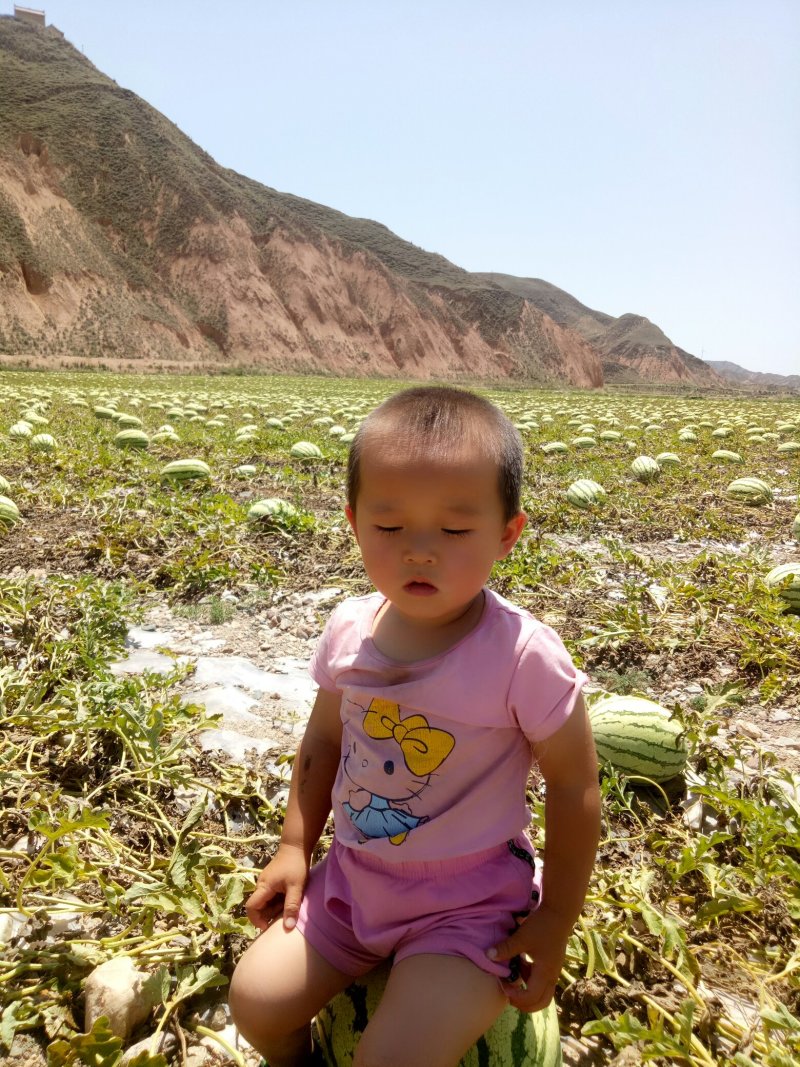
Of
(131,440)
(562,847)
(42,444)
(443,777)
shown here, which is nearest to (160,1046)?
(443,777)

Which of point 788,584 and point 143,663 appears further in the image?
point 788,584

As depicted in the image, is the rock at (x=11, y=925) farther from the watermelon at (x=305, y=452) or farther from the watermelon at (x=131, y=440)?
the watermelon at (x=131, y=440)

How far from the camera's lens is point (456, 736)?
1.60 metres

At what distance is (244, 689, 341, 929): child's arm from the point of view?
5.69ft

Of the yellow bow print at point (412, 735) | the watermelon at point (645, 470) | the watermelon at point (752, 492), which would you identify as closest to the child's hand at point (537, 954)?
the yellow bow print at point (412, 735)

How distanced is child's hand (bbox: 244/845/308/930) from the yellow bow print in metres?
0.41

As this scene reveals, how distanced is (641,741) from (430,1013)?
1506 millimetres

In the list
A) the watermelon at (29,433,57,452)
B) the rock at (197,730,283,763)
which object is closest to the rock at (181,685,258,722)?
the rock at (197,730,283,763)

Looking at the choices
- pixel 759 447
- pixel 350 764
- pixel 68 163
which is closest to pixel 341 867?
pixel 350 764

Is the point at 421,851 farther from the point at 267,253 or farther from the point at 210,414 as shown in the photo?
the point at 267,253

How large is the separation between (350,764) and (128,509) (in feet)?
15.7

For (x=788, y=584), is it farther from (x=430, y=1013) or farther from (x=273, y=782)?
(x=430, y=1013)

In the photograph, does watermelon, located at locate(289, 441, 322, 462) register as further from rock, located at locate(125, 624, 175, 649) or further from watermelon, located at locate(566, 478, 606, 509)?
rock, located at locate(125, 624, 175, 649)

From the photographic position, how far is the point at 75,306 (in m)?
47.6
